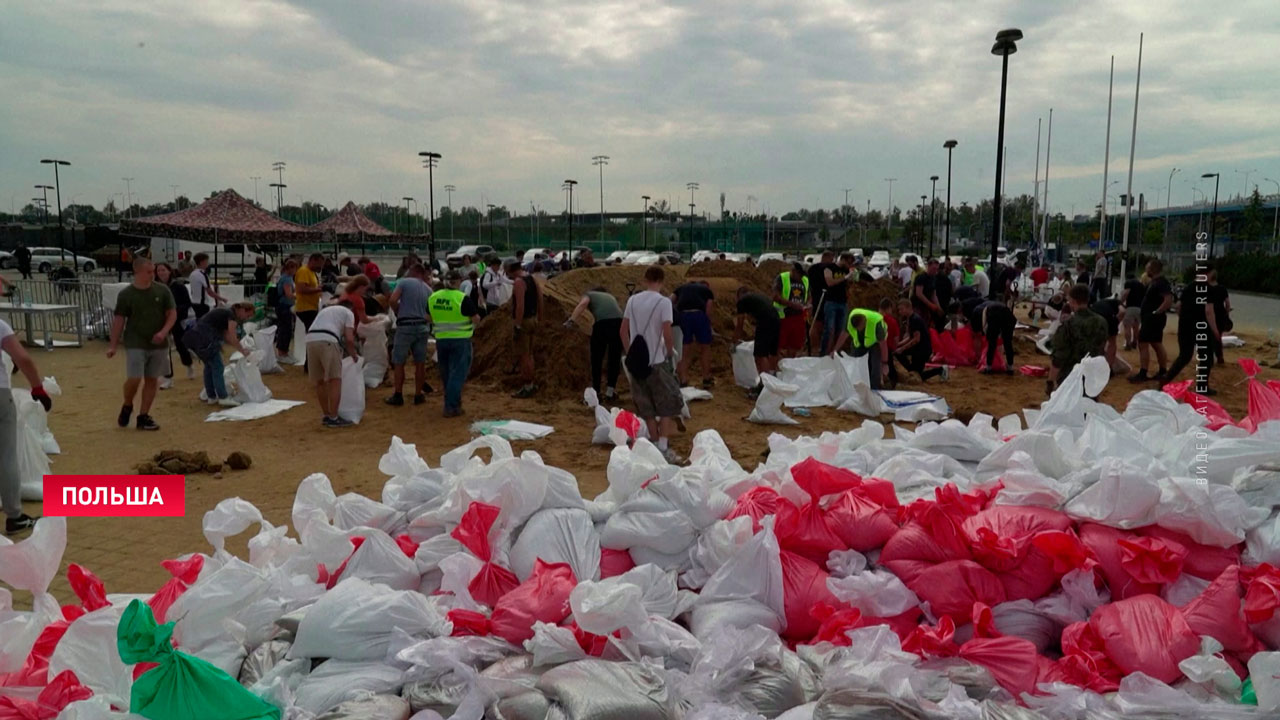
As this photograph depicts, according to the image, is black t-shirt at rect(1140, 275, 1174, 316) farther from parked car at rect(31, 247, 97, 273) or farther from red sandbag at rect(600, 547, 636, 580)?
parked car at rect(31, 247, 97, 273)

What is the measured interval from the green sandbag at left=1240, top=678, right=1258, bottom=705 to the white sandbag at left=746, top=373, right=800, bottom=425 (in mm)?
5217

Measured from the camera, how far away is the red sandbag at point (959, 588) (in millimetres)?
2936

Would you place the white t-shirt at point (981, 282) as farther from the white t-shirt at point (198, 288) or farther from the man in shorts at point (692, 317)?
the white t-shirt at point (198, 288)

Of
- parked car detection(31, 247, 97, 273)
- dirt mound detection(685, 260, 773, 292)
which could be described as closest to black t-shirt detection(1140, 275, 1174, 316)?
dirt mound detection(685, 260, 773, 292)


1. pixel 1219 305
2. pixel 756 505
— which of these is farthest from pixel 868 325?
pixel 756 505

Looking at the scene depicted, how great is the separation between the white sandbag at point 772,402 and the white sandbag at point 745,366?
151 cm

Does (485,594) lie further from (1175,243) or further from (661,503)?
(1175,243)

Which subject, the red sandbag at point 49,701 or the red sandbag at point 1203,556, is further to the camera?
the red sandbag at point 1203,556

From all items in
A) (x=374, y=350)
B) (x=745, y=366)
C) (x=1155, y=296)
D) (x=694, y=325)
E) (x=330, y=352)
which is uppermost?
(x=1155, y=296)

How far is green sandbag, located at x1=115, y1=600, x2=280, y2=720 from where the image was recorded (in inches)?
88.8

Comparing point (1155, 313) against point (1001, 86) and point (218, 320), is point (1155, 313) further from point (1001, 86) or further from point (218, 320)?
point (218, 320)

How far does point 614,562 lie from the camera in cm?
335
